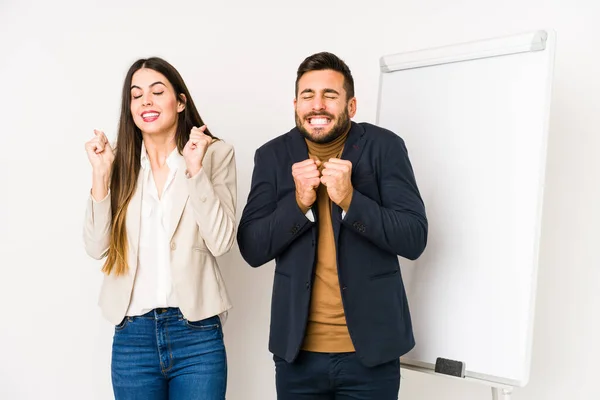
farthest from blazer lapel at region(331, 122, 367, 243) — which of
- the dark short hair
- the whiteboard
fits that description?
the whiteboard

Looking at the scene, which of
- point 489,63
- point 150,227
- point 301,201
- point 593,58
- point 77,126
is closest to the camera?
point 301,201

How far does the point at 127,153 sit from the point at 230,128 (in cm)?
98

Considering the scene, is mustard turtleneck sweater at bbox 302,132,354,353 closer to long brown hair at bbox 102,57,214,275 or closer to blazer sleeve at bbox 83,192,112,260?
long brown hair at bbox 102,57,214,275

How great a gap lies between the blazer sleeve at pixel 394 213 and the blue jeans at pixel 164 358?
23.1 inches

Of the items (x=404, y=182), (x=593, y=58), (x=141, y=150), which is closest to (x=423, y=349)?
(x=404, y=182)

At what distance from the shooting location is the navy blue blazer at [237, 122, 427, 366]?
203 centimetres

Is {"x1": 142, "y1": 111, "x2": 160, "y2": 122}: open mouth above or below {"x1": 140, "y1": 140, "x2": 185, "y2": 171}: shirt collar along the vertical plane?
above

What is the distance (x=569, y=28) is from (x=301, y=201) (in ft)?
4.95

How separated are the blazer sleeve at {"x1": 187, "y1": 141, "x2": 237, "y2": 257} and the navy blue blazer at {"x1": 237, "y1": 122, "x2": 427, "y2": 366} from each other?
0.20 ft

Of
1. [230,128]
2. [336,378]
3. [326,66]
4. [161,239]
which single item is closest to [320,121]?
[326,66]

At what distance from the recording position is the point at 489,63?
7.99ft

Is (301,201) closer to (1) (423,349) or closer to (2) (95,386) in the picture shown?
(1) (423,349)

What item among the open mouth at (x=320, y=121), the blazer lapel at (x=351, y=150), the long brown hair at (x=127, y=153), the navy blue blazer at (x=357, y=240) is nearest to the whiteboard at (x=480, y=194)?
the navy blue blazer at (x=357, y=240)

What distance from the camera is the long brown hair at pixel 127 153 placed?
2.22 m
